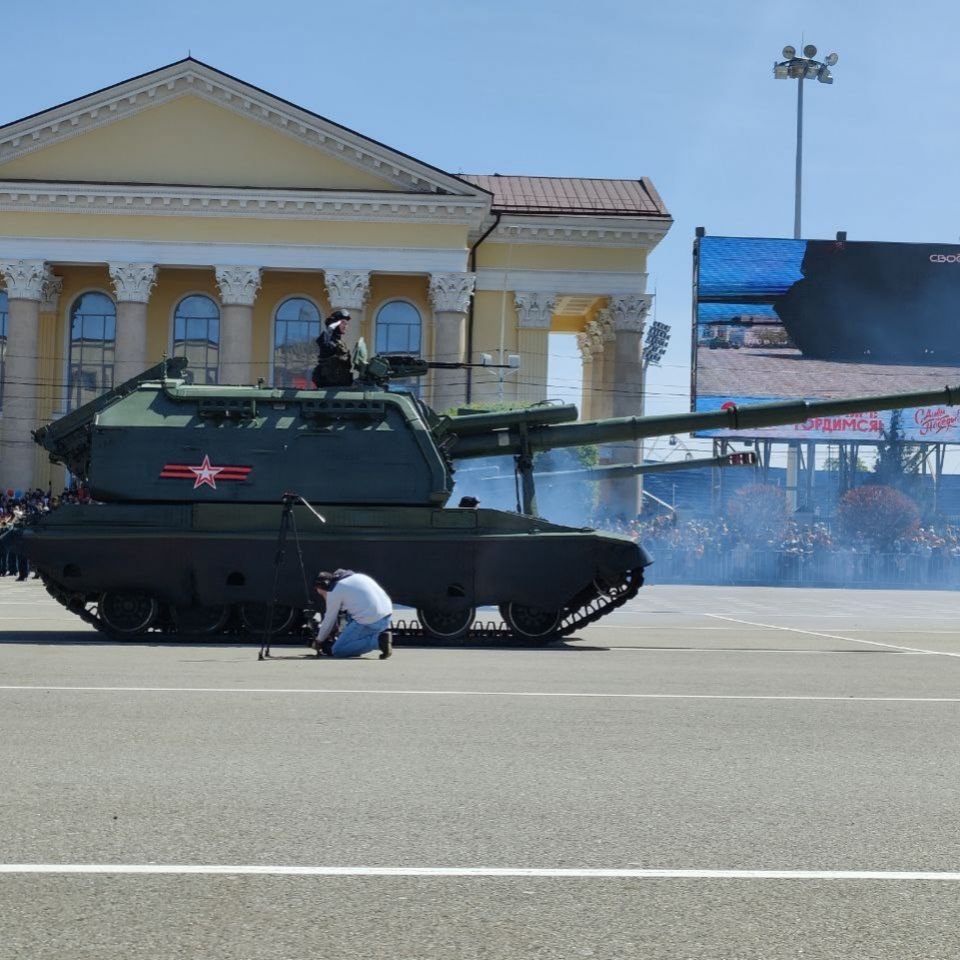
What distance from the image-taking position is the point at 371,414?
1831 centimetres

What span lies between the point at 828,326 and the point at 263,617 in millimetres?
39050

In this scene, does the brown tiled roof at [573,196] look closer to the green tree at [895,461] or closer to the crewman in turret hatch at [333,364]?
the green tree at [895,461]

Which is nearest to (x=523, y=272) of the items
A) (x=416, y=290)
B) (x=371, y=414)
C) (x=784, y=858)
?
(x=416, y=290)

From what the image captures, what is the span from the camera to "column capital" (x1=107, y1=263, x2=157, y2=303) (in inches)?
2035

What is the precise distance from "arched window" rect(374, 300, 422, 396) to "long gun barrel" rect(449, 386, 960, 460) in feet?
116

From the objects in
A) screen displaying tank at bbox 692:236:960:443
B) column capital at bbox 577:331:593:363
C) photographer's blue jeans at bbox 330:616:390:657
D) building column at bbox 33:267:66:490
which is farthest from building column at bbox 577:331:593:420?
photographer's blue jeans at bbox 330:616:390:657

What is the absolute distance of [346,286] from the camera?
5238 centimetres

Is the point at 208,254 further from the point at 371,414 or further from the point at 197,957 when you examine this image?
A: the point at 197,957

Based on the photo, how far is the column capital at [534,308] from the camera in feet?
183

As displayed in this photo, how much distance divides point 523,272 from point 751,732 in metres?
47.5

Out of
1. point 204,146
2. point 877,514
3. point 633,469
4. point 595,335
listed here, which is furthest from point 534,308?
point 633,469

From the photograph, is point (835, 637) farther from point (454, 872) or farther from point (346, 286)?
point (346, 286)

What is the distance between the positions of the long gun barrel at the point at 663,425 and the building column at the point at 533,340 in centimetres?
3531

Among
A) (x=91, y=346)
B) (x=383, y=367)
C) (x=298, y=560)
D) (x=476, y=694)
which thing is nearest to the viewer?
(x=476, y=694)
